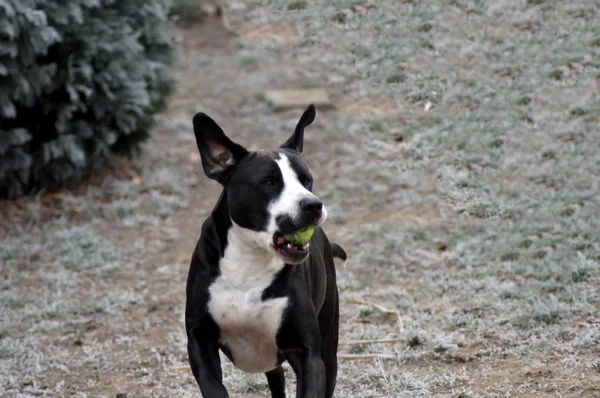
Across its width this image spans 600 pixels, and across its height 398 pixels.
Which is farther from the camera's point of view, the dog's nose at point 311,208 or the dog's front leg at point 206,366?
the dog's front leg at point 206,366

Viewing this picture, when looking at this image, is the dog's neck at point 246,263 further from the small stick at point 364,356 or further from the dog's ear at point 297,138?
the small stick at point 364,356

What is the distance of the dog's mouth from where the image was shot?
3252 mm

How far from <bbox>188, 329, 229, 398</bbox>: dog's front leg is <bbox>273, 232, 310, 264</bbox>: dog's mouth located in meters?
0.50

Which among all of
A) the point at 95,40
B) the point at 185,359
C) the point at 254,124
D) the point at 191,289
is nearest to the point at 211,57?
the point at 254,124

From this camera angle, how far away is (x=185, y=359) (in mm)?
5129

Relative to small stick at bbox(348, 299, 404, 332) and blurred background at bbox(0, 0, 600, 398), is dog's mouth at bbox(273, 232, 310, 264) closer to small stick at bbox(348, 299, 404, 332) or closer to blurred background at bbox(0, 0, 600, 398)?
blurred background at bbox(0, 0, 600, 398)

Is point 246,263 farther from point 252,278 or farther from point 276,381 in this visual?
point 276,381

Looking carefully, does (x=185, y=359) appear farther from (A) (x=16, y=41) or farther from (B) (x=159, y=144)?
(B) (x=159, y=144)

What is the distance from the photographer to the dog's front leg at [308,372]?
3.31m

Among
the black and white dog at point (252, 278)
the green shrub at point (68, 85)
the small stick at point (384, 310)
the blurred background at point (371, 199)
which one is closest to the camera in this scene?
the black and white dog at point (252, 278)

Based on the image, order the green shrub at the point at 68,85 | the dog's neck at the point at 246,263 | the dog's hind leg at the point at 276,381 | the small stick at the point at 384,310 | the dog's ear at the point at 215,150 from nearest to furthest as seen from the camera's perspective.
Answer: the dog's neck at the point at 246,263
the dog's ear at the point at 215,150
the dog's hind leg at the point at 276,381
the small stick at the point at 384,310
the green shrub at the point at 68,85

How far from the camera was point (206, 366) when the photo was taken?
3408mm

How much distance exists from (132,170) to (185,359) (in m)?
4.21

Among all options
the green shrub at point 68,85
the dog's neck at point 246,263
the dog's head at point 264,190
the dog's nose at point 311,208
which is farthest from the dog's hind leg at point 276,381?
the green shrub at point 68,85
